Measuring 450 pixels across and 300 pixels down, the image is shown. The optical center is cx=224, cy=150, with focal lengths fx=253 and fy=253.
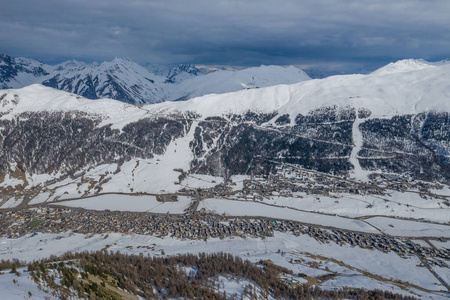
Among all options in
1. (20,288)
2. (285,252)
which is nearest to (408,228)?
(285,252)

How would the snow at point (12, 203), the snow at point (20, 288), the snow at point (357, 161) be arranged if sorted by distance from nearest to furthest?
the snow at point (20, 288), the snow at point (12, 203), the snow at point (357, 161)

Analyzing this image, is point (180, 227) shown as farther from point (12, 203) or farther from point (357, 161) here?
point (357, 161)

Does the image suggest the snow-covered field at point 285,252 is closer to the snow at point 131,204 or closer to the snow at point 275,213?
the snow at point 275,213

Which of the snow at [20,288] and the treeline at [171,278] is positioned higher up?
the snow at [20,288]

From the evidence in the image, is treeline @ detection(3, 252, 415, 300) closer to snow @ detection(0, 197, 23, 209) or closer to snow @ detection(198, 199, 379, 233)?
snow @ detection(198, 199, 379, 233)

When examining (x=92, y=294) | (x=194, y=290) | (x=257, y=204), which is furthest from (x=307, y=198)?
(x=92, y=294)

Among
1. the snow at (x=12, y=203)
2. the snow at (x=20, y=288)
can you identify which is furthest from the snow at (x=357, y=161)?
the snow at (x=12, y=203)

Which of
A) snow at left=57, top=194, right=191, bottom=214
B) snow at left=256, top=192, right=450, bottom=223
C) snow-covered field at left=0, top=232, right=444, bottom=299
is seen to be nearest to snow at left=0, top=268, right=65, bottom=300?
snow-covered field at left=0, top=232, right=444, bottom=299
